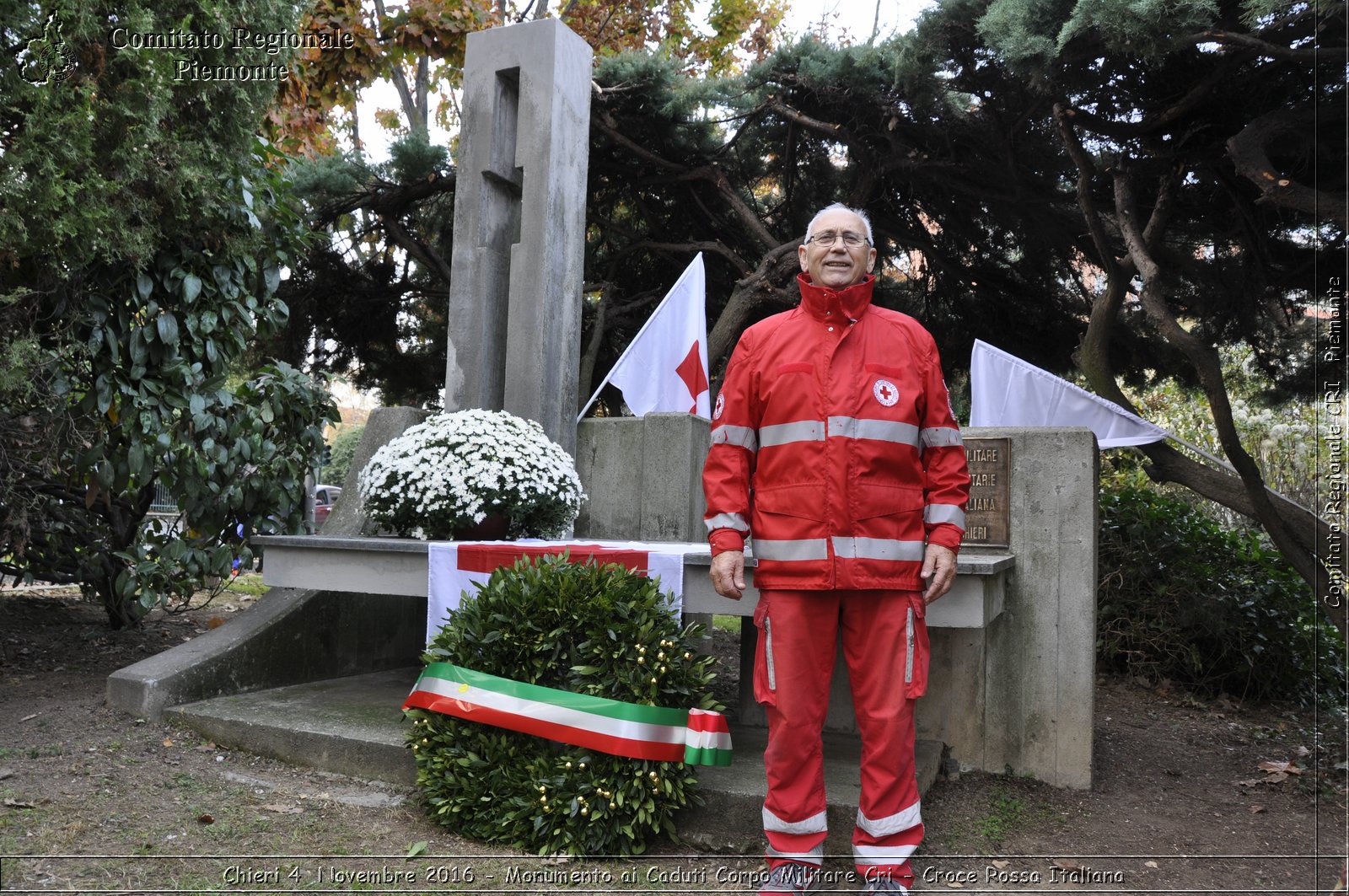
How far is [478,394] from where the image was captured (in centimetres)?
629

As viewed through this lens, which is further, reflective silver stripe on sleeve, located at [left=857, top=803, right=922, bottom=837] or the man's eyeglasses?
the man's eyeglasses

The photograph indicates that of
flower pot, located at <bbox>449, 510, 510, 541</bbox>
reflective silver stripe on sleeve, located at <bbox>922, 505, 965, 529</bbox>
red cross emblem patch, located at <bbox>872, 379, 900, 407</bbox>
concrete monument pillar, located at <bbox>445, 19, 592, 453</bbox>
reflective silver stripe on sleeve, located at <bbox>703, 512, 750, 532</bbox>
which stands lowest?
flower pot, located at <bbox>449, 510, 510, 541</bbox>

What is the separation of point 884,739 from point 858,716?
0.13 meters

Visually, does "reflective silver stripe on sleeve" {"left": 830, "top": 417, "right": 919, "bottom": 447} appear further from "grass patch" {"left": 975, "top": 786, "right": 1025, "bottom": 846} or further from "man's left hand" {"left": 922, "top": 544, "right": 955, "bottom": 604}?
"grass patch" {"left": 975, "top": 786, "right": 1025, "bottom": 846}

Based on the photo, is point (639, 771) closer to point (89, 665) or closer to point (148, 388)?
point (148, 388)

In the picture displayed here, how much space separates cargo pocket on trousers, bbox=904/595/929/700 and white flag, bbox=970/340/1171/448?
3.15 m

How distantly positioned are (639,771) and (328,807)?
133 cm

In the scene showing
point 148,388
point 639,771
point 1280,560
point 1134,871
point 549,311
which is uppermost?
point 549,311

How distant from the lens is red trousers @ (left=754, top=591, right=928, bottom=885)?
3.16m

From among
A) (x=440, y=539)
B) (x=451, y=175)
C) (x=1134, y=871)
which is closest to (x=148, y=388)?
(x=440, y=539)

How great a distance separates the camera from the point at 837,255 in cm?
337

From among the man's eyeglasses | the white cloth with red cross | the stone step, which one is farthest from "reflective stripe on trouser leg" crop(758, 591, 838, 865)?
the man's eyeglasses

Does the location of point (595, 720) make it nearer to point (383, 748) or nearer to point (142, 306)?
point (383, 748)

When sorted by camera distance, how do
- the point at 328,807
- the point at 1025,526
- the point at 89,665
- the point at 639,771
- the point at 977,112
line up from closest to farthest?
the point at 639,771 → the point at 328,807 → the point at 1025,526 → the point at 89,665 → the point at 977,112
